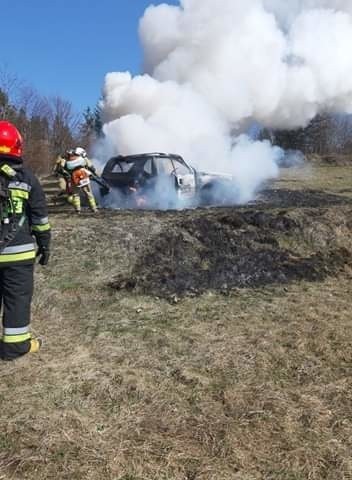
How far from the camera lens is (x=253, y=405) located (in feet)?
10.4

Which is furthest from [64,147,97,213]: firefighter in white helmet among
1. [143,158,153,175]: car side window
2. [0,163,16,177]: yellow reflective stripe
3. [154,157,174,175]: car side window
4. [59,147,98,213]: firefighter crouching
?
[0,163,16,177]: yellow reflective stripe

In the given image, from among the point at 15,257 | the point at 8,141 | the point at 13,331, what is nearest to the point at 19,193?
the point at 8,141

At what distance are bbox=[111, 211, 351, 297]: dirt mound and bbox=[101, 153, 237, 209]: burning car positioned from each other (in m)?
2.84

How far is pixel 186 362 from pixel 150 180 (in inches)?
290

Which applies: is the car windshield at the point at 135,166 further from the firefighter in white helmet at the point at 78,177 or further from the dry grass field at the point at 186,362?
the dry grass field at the point at 186,362

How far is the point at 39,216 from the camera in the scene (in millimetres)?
3947

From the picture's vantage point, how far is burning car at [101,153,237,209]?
1055cm

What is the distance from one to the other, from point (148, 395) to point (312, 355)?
1.56 m

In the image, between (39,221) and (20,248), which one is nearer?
(20,248)

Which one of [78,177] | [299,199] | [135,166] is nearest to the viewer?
[78,177]

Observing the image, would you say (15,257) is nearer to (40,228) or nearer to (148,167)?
(40,228)

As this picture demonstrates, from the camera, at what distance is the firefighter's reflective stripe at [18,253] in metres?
3.71

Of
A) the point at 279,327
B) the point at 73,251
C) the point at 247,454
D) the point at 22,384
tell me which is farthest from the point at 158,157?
the point at 247,454

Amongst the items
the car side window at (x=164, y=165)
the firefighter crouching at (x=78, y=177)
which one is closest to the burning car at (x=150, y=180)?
the car side window at (x=164, y=165)
